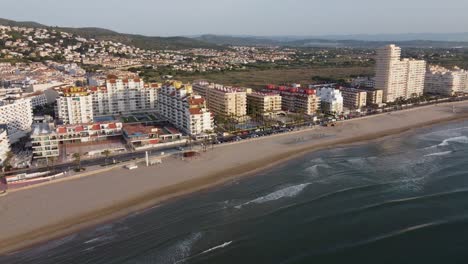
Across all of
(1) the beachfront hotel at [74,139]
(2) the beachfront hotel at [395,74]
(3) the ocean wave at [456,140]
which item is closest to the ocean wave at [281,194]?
(1) the beachfront hotel at [74,139]

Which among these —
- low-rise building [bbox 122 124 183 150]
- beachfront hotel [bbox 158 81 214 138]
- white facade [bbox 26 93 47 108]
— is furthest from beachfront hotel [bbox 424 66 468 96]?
Answer: white facade [bbox 26 93 47 108]

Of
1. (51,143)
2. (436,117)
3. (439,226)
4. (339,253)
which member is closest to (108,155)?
(51,143)

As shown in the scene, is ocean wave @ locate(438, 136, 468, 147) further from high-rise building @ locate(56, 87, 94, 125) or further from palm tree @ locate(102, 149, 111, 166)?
high-rise building @ locate(56, 87, 94, 125)

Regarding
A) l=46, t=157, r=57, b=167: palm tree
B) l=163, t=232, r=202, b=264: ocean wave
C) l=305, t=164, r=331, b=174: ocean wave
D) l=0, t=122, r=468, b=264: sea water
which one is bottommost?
l=163, t=232, r=202, b=264: ocean wave

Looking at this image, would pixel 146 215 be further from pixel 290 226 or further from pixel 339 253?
pixel 339 253

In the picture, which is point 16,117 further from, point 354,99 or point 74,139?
point 354,99

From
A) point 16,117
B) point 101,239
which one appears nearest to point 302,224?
point 101,239

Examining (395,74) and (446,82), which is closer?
(395,74)
